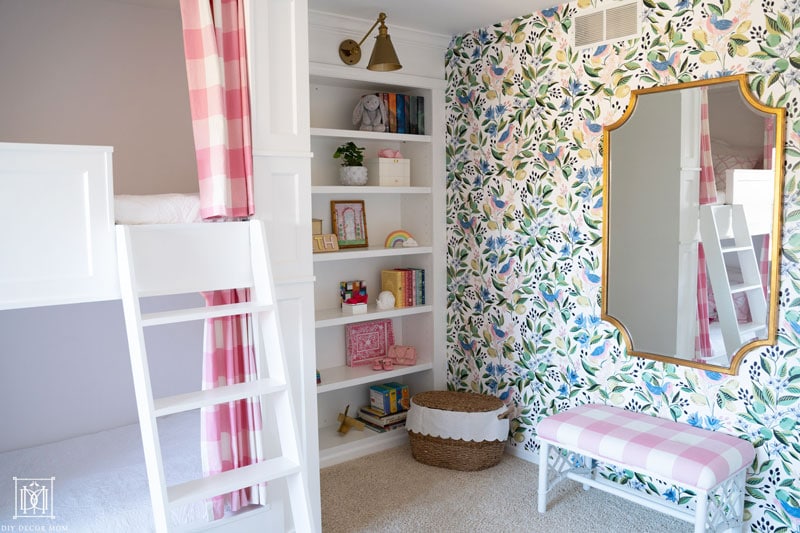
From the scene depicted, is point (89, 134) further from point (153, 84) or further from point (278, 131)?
point (278, 131)

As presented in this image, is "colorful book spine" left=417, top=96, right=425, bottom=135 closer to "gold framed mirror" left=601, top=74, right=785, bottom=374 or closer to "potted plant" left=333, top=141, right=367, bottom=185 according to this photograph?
"potted plant" left=333, top=141, right=367, bottom=185

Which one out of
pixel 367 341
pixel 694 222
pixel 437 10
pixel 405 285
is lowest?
pixel 367 341

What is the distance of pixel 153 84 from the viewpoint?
3432 mm

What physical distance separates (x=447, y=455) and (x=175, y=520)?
64.4 inches

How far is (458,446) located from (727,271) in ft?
5.28

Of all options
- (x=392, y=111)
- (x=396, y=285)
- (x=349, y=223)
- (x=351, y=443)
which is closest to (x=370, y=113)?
(x=392, y=111)

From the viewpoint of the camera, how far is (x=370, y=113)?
3959mm

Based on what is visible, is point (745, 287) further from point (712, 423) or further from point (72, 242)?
point (72, 242)

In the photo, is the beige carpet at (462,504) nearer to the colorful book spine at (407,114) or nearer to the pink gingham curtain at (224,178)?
the pink gingham curtain at (224,178)

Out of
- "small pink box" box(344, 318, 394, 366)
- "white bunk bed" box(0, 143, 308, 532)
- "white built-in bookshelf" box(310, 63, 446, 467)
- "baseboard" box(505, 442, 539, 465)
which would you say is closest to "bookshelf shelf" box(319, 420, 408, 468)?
"white built-in bookshelf" box(310, 63, 446, 467)

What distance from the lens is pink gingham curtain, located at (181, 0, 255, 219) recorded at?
2.37 m

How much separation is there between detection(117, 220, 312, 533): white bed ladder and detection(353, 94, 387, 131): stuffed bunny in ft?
5.51

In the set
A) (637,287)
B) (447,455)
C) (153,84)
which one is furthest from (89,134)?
(637,287)

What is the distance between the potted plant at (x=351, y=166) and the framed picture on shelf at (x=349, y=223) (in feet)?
0.57
